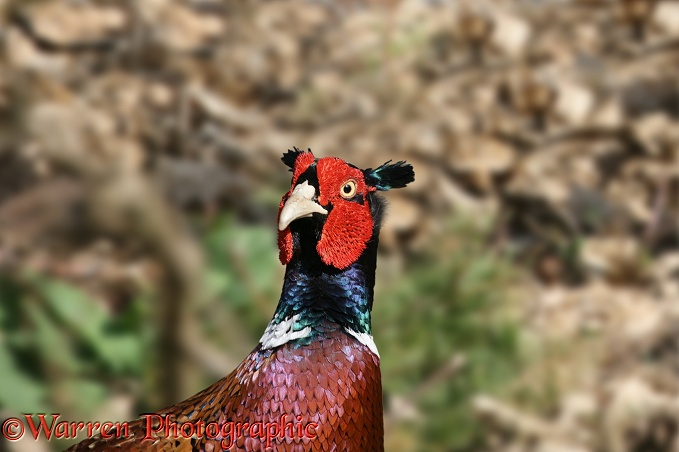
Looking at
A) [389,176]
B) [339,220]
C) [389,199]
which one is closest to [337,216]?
[339,220]

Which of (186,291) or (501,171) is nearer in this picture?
(186,291)

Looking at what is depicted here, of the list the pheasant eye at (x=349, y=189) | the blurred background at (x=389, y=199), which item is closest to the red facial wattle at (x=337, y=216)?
the pheasant eye at (x=349, y=189)

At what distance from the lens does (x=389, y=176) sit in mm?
1518

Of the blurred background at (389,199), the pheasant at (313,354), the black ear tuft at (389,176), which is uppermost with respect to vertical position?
the blurred background at (389,199)

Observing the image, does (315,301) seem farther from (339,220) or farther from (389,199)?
(389,199)

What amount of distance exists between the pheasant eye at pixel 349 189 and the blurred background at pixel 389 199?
166cm

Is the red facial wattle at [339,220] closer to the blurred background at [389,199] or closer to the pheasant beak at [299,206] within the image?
the pheasant beak at [299,206]

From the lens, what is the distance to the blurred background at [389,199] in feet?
10.1

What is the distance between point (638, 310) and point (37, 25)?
3064 mm

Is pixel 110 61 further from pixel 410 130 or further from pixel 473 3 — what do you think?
pixel 473 3

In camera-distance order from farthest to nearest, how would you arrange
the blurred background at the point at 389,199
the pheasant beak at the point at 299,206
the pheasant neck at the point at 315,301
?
the blurred background at the point at 389,199
the pheasant neck at the point at 315,301
the pheasant beak at the point at 299,206

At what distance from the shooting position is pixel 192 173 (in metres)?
3.63

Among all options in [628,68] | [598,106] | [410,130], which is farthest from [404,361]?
[628,68]

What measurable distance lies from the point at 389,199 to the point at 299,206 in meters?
1.23
